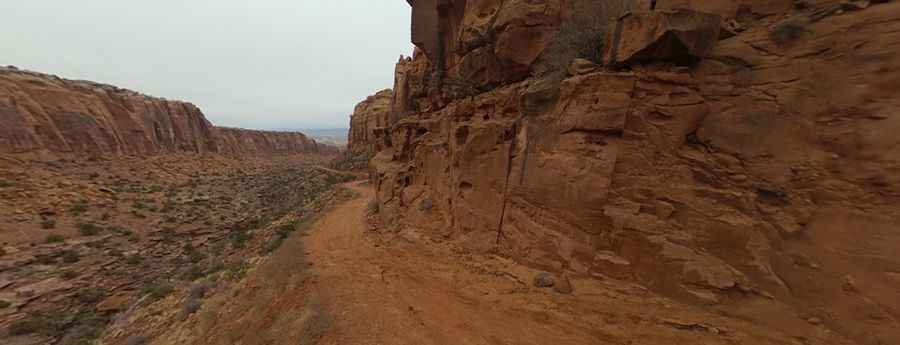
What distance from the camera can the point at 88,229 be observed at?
1683 cm

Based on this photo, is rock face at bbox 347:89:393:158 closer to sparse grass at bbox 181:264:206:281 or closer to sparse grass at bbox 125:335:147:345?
sparse grass at bbox 181:264:206:281

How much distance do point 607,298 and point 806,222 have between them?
3.16 m

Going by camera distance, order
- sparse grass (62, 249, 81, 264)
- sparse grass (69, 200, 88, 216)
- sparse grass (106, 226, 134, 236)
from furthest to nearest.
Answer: sparse grass (69, 200, 88, 216)
sparse grass (106, 226, 134, 236)
sparse grass (62, 249, 81, 264)

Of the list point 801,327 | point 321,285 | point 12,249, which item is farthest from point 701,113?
point 12,249

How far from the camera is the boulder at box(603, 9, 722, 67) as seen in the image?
5751 millimetres

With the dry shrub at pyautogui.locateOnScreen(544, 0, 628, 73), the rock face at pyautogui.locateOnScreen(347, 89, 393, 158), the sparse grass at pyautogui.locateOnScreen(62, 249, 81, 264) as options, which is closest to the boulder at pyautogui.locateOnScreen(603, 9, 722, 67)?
the dry shrub at pyautogui.locateOnScreen(544, 0, 628, 73)

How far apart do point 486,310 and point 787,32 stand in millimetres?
7257

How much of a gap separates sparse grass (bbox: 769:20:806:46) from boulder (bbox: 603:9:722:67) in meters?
0.80

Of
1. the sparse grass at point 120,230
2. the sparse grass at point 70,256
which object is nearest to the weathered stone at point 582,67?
the sparse grass at point 70,256

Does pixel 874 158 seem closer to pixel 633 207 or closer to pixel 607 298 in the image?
pixel 633 207

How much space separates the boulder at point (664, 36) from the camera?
5751mm

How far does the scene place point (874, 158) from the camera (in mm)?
4184

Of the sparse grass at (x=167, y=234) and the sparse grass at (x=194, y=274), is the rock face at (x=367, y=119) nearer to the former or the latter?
the sparse grass at (x=167, y=234)

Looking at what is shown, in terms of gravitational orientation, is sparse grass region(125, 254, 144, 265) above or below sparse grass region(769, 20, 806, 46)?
below
